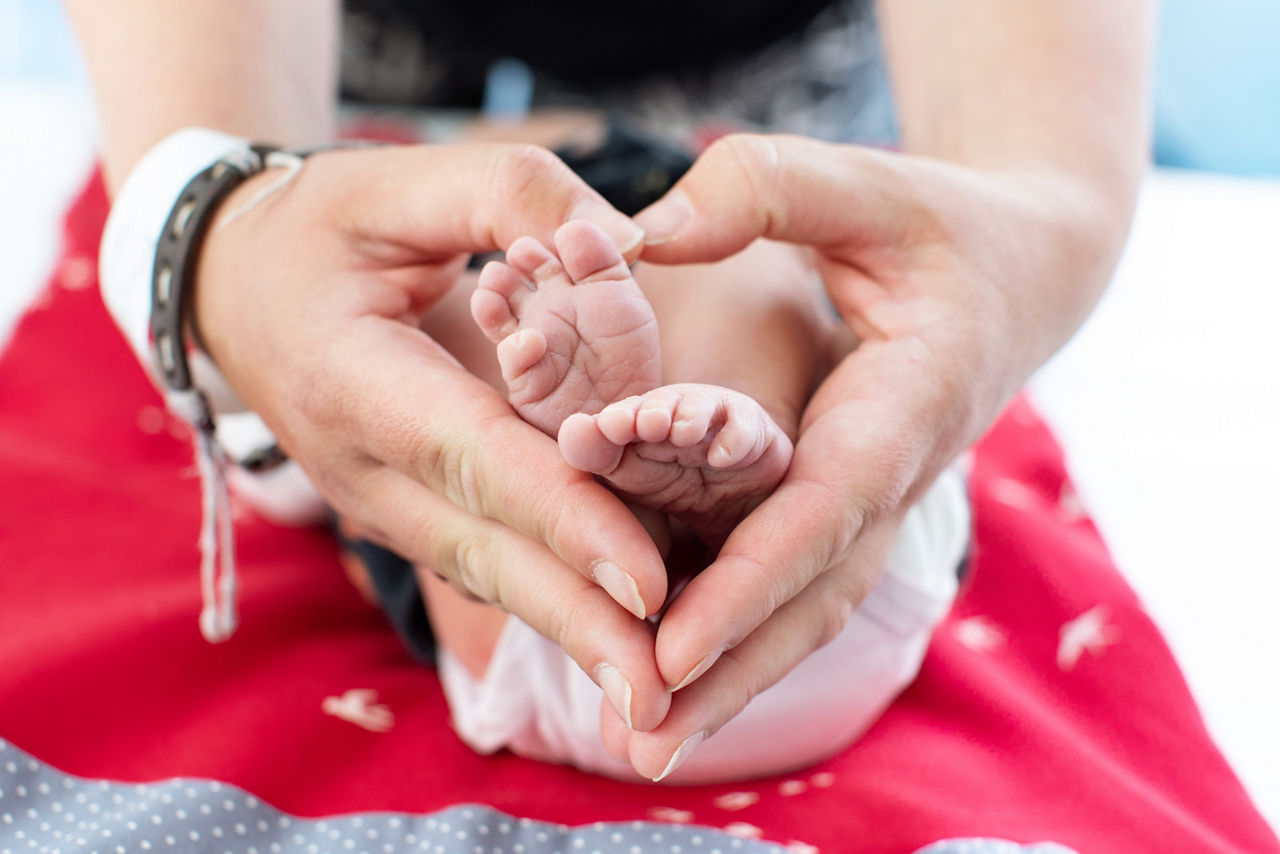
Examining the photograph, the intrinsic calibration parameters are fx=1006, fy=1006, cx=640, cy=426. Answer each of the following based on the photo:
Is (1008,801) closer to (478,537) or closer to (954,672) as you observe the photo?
(954,672)

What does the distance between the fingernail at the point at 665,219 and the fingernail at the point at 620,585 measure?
0.59 ft

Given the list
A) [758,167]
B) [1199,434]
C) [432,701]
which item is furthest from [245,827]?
[1199,434]

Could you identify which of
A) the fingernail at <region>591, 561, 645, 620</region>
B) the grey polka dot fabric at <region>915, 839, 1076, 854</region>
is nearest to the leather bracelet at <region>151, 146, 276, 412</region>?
the fingernail at <region>591, 561, 645, 620</region>

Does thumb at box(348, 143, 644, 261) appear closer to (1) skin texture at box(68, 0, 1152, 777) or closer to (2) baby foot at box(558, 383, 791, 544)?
(1) skin texture at box(68, 0, 1152, 777)

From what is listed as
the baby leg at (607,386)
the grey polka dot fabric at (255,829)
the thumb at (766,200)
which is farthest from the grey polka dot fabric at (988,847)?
the thumb at (766,200)

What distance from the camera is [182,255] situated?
62cm

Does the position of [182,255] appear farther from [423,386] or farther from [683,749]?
[683,749]

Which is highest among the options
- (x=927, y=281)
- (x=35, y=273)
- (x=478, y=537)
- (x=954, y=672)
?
(x=927, y=281)

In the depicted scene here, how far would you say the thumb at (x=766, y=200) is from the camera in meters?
0.53

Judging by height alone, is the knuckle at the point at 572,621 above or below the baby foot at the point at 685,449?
below

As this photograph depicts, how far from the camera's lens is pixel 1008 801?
646 mm

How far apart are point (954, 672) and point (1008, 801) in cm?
11

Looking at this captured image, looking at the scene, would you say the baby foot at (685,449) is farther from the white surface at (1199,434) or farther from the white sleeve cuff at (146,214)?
the white surface at (1199,434)

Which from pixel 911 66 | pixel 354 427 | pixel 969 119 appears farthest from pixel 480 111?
pixel 354 427
